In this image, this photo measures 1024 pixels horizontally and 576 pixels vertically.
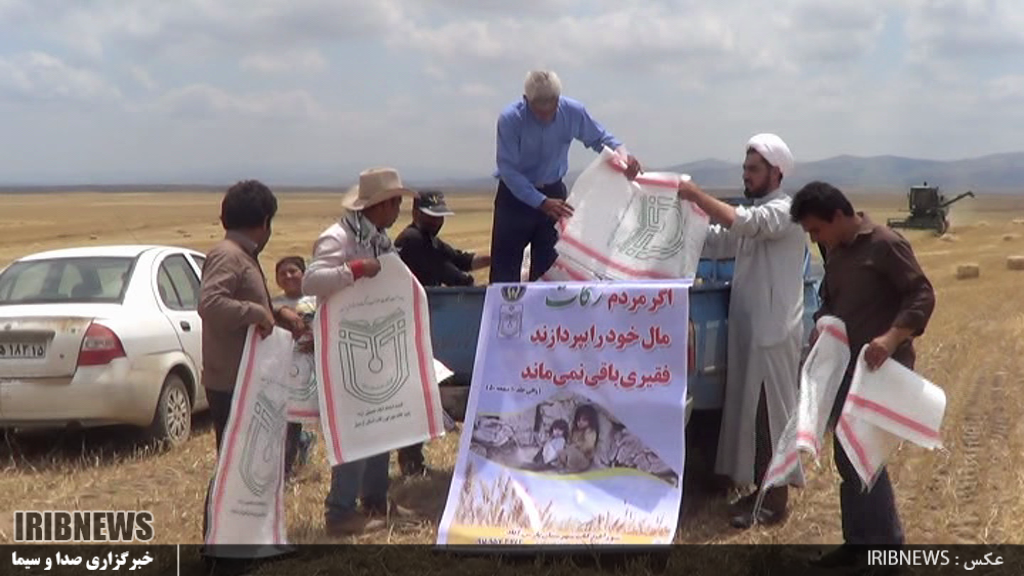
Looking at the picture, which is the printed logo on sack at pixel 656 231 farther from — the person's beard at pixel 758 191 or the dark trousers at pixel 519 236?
the dark trousers at pixel 519 236

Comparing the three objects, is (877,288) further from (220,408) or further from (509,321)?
(220,408)

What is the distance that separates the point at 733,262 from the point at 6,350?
15.9 ft

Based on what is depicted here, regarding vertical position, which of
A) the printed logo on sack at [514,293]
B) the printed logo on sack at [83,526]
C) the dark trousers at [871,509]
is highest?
the printed logo on sack at [514,293]

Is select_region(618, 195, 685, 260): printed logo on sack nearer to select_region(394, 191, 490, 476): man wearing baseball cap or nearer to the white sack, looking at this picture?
select_region(394, 191, 490, 476): man wearing baseball cap

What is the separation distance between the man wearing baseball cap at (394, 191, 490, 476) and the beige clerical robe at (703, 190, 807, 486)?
1.91 meters

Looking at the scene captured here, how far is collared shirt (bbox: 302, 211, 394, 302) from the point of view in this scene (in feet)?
20.1

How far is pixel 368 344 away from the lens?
6.32m

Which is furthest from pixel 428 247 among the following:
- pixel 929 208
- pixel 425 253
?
pixel 929 208

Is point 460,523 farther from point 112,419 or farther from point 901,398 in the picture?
point 112,419

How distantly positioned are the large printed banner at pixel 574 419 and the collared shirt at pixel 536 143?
1012 millimetres

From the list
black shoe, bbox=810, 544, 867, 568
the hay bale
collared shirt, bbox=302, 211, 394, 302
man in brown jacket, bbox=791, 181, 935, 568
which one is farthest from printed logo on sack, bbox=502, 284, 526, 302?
the hay bale

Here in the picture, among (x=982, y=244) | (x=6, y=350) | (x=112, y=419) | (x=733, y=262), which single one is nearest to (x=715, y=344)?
(x=733, y=262)

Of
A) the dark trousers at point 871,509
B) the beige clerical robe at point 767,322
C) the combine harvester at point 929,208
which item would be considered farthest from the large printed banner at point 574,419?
the combine harvester at point 929,208

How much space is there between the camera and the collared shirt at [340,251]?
20.1ft
